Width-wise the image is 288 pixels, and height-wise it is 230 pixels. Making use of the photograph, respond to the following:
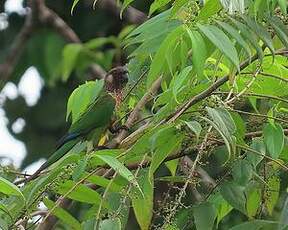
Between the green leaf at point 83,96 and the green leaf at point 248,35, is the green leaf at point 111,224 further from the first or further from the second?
the green leaf at point 83,96

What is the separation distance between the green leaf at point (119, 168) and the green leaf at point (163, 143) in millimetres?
40

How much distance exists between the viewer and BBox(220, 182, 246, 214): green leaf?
109 centimetres

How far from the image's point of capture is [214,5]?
1055mm

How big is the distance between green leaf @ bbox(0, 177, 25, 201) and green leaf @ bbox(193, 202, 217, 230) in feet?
0.74

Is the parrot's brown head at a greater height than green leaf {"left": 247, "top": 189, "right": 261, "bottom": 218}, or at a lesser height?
greater

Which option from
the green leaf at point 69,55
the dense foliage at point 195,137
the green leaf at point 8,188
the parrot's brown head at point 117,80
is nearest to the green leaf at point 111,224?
the dense foliage at point 195,137

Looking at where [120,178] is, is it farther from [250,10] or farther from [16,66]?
[16,66]

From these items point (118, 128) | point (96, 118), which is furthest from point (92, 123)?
point (118, 128)

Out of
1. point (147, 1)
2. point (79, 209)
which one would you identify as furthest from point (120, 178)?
point (147, 1)

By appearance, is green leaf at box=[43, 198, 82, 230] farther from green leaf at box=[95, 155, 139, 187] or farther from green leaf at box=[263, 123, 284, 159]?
green leaf at box=[263, 123, 284, 159]

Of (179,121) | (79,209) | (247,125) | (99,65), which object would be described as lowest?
(79,209)

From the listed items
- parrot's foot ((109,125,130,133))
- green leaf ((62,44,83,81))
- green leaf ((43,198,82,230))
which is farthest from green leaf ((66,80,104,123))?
green leaf ((62,44,83,81))

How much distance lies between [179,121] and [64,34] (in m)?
1.69

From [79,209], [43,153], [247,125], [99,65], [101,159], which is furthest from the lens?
[43,153]
